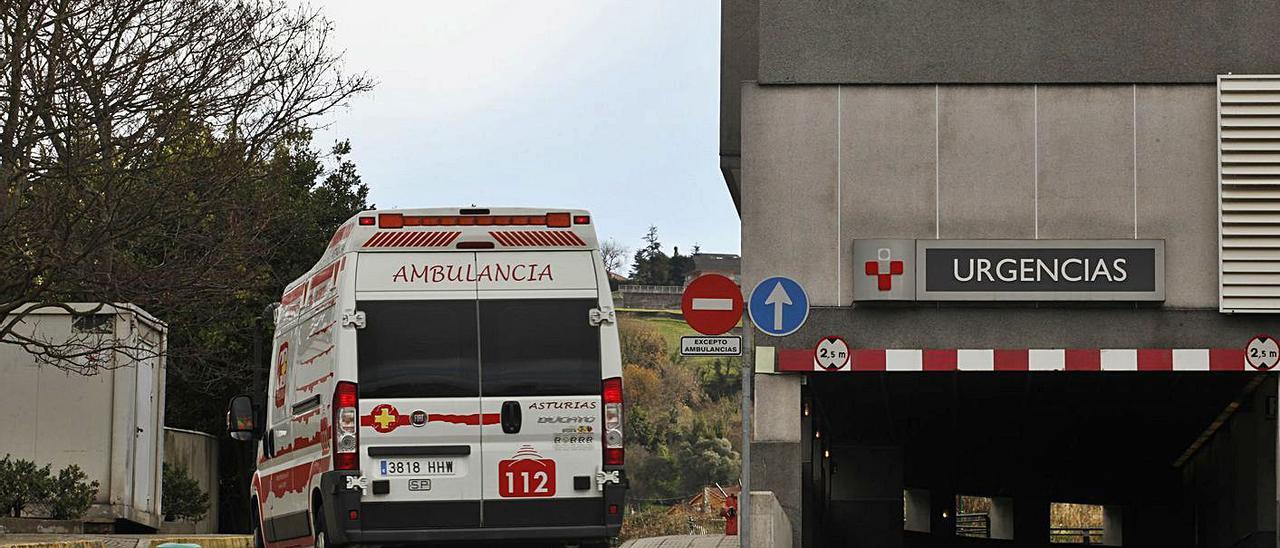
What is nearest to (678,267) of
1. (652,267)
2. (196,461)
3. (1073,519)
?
(652,267)

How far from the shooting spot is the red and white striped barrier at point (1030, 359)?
18453 millimetres

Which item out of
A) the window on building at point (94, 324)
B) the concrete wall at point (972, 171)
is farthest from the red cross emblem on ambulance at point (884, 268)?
the window on building at point (94, 324)

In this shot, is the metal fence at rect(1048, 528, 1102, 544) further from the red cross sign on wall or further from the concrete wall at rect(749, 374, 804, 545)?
the red cross sign on wall

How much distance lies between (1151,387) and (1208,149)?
6.12 metres

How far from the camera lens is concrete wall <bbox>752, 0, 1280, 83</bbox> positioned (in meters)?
18.6

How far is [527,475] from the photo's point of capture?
13.6m

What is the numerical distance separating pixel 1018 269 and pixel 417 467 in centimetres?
744

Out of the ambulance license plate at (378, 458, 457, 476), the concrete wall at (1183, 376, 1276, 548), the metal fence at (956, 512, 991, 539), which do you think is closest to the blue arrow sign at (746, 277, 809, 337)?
the ambulance license plate at (378, 458, 457, 476)

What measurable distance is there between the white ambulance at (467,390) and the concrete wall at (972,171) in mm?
5086

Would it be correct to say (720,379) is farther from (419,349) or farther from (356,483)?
(356,483)

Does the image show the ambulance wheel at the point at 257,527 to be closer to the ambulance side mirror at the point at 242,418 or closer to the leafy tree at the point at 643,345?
the ambulance side mirror at the point at 242,418

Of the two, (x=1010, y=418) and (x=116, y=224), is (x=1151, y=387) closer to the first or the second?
(x=1010, y=418)

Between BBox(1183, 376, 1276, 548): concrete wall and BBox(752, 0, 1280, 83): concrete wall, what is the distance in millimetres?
3350

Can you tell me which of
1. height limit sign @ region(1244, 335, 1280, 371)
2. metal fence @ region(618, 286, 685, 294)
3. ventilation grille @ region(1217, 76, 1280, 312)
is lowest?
height limit sign @ region(1244, 335, 1280, 371)
